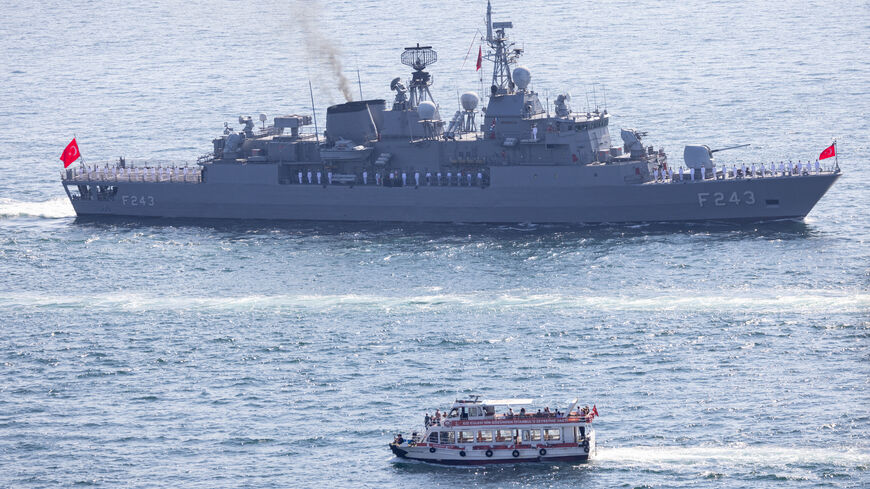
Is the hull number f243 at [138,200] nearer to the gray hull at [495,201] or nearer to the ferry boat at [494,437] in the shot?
the gray hull at [495,201]

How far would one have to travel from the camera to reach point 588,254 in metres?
73.1

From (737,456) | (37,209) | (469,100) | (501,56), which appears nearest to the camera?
(737,456)

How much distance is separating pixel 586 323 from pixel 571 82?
56.3m

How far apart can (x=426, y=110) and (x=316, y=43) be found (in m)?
10.6

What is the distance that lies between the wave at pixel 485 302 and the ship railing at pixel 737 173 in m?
14.6

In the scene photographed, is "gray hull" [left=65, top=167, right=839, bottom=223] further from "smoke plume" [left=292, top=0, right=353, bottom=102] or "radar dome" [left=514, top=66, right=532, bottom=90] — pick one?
"smoke plume" [left=292, top=0, right=353, bottom=102]

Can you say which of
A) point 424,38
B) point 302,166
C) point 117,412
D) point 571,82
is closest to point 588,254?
point 302,166

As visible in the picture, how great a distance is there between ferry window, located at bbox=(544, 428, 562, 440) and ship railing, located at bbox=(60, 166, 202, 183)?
4242 cm

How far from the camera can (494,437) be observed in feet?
165

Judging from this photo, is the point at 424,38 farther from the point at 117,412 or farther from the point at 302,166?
the point at 117,412

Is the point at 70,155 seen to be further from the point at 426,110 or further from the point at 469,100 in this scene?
the point at 469,100

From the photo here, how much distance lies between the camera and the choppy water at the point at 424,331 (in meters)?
50.4

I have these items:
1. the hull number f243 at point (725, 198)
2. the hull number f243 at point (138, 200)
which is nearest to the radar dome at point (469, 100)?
the hull number f243 at point (725, 198)

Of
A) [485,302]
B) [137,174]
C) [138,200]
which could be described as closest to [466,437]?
[485,302]
